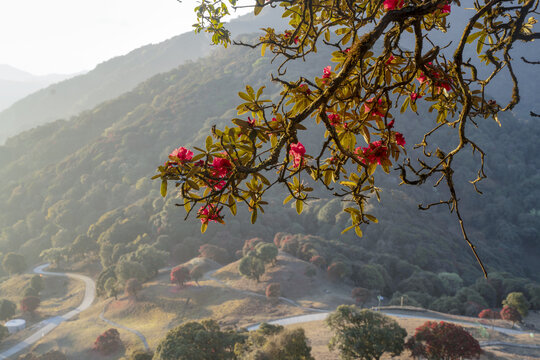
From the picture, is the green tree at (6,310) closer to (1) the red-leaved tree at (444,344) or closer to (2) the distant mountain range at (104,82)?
(1) the red-leaved tree at (444,344)

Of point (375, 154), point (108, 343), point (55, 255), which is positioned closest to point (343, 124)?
point (375, 154)

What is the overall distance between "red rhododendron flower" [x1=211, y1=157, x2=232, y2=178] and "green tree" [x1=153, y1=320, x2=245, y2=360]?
12886 millimetres

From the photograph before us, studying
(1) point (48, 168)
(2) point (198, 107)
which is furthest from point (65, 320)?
(2) point (198, 107)

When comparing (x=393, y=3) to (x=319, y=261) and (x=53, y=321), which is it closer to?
(x=319, y=261)

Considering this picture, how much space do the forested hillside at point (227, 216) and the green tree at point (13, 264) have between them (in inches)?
208

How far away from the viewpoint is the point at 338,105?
1.62 metres

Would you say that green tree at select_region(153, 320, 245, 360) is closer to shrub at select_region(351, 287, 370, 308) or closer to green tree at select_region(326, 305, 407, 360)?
green tree at select_region(326, 305, 407, 360)

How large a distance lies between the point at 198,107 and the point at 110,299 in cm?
5712

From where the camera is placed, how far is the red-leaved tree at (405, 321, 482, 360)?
43.6ft

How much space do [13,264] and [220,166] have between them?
169ft

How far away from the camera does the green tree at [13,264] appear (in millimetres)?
40125

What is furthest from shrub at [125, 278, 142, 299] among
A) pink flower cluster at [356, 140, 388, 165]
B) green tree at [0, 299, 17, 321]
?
pink flower cluster at [356, 140, 388, 165]

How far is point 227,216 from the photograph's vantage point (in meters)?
44.2

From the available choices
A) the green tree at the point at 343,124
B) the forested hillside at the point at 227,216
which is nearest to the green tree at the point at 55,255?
the forested hillside at the point at 227,216
